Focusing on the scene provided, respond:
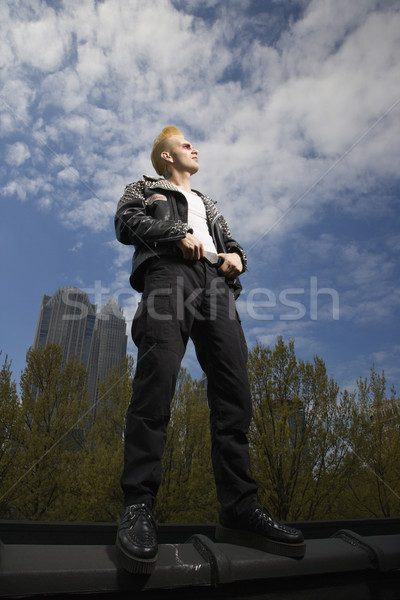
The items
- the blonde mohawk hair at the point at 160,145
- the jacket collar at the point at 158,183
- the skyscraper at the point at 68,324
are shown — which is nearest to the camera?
the jacket collar at the point at 158,183

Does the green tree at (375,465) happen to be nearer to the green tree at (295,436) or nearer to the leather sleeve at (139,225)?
the green tree at (295,436)

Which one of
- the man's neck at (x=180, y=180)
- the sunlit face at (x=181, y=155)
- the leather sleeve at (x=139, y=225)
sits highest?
the sunlit face at (x=181, y=155)

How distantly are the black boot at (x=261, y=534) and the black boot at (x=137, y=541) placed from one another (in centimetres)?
39

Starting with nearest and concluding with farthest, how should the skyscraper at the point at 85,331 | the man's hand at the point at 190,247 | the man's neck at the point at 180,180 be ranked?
1. the man's hand at the point at 190,247
2. the man's neck at the point at 180,180
3. the skyscraper at the point at 85,331

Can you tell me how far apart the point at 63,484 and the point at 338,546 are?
1256cm

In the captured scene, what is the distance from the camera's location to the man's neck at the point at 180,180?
234 centimetres

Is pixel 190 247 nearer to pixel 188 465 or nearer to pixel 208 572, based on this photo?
pixel 208 572

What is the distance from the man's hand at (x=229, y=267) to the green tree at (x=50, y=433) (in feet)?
31.9

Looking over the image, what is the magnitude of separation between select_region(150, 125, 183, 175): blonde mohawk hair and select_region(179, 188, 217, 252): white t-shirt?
38 cm

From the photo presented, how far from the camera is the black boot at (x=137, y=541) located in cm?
107

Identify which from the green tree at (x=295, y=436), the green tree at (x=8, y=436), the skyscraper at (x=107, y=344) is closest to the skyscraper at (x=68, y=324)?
the skyscraper at (x=107, y=344)

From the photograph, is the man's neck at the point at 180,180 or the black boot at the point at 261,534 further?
the man's neck at the point at 180,180

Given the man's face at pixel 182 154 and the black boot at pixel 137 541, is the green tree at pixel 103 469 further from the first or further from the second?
the black boot at pixel 137 541

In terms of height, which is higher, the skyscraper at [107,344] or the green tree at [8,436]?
the skyscraper at [107,344]
